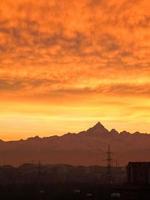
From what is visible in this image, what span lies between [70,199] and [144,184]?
21.6 metres

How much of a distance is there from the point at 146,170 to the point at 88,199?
51.3 feet

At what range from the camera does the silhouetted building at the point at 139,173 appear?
140375 millimetres

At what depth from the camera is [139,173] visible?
469 ft

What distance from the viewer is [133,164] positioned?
145500mm

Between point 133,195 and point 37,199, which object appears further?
point 37,199

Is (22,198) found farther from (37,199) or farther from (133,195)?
(133,195)

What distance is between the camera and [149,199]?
119 m

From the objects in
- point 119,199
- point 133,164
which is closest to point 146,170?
point 133,164

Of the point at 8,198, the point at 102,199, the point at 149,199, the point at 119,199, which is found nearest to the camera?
the point at 149,199

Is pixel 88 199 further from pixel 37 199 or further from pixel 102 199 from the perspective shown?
pixel 37 199

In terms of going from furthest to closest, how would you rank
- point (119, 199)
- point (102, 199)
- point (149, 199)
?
1. point (102, 199)
2. point (119, 199)
3. point (149, 199)

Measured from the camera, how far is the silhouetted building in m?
140

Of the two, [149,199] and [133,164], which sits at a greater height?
[133,164]

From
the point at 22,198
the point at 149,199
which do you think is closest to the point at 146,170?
the point at 149,199
